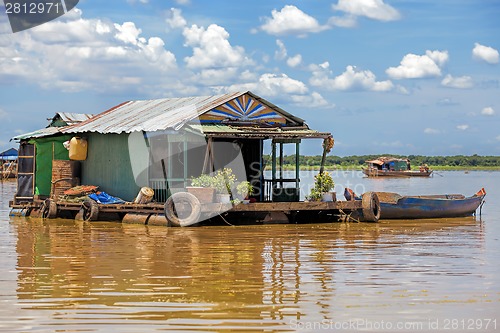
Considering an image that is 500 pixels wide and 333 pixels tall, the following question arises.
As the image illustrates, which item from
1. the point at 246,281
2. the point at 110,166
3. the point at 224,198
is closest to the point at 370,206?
the point at 224,198

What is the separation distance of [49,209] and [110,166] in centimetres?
200

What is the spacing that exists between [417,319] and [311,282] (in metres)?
2.48

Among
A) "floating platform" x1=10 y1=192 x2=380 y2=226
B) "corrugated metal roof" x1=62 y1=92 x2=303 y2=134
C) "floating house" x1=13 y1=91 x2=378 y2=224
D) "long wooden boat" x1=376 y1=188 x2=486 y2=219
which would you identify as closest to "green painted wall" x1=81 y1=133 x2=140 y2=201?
"floating house" x1=13 y1=91 x2=378 y2=224

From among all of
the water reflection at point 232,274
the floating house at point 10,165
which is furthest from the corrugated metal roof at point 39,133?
the floating house at point 10,165

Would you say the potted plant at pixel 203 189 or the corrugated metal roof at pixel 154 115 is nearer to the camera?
the potted plant at pixel 203 189

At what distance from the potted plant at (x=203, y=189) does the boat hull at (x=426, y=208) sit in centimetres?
544

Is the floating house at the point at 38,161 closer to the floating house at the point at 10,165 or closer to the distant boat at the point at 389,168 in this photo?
the floating house at the point at 10,165

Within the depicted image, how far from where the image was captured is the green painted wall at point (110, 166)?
21547 millimetres

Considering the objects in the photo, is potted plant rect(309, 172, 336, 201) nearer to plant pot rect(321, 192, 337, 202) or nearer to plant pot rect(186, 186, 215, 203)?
plant pot rect(321, 192, 337, 202)

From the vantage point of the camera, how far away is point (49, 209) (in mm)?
21922

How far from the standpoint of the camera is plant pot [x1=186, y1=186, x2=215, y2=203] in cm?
1891

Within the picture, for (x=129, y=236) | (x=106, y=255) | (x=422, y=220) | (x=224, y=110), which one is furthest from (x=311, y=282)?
(x=422, y=220)

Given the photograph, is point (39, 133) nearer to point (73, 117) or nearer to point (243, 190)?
point (73, 117)

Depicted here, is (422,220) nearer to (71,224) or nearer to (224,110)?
(224,110)
